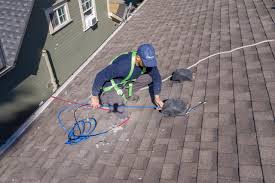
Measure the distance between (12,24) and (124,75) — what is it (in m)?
8.62

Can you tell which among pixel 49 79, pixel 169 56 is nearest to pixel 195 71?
pixel 169 56

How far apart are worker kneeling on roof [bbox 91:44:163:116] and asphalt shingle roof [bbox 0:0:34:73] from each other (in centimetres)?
703

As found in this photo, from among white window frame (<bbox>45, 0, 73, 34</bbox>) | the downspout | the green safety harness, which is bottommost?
the downspout

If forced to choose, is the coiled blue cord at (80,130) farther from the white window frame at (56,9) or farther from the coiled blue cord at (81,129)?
the white window frame at (56,9)

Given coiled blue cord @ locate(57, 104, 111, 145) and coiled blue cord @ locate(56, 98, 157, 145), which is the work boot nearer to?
coiled blue cord @ locate(56, 98, 157, 145)

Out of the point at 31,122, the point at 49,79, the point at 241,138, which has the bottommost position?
the point at 49,79

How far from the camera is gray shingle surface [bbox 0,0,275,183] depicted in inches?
174

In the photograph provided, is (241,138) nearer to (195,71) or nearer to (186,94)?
(186,94)

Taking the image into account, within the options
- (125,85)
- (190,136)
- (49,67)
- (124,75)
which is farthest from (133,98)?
(49,67)

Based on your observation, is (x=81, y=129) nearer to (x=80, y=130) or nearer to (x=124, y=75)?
(x=80, y=130)

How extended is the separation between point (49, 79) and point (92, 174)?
11168mm

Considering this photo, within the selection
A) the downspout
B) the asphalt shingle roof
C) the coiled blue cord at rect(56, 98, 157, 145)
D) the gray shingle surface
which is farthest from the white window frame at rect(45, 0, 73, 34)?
the coiled blue cord at rect(56, 98, 157, 145)

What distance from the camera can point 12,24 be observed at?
1238cm

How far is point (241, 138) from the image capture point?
15.5 feet
